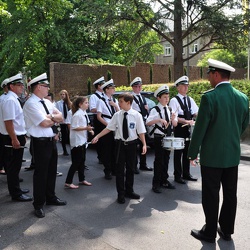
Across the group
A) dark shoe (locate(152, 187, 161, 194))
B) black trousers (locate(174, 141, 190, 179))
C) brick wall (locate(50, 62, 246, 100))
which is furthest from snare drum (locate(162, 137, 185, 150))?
brick wall (locate(50, 62, 246, 100))

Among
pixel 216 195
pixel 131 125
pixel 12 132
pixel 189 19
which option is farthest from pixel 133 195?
pixel 189 19

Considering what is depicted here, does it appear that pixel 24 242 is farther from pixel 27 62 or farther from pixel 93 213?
pixel 27 62

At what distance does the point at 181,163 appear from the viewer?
23.3 feet

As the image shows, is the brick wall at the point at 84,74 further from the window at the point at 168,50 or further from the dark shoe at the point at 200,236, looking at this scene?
the window at the point at 168,50

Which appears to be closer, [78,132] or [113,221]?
[113,221]

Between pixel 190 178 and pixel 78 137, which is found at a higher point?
pixel 78 137

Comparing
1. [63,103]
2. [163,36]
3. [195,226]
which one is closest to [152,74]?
[163,36]

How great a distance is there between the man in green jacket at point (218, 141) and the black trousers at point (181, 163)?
2505mm

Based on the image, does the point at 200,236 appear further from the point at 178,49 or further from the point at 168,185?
the point at 178,49

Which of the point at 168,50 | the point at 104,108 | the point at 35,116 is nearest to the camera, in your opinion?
the point at 35,116

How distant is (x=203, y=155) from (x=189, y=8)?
1211 centimetres

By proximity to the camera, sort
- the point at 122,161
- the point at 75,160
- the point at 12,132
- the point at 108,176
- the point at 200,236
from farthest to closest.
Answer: the point at 108,176
the point at 75,160
the point at 122,161
the point at 12,132
the point at 200,236

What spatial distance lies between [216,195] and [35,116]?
260cm

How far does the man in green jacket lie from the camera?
3988 millimetres
